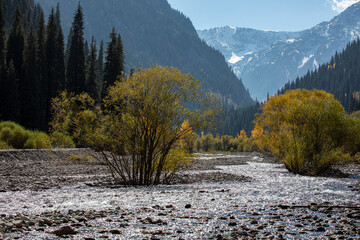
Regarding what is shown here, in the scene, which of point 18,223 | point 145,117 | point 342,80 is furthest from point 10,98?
point 342,80

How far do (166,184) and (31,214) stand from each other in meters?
8.04

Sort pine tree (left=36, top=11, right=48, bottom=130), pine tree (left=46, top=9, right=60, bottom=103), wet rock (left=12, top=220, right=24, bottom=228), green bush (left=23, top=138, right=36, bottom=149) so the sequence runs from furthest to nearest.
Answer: pine tree (left=46, top=9, right=60, bottom=103)
pine tree (left=36, top=11, right=48, bottom=130)
green bush (left=23, top=138, right=36, bottom=149)
wet rock (left=12, top=220, right=24, bottom=228)

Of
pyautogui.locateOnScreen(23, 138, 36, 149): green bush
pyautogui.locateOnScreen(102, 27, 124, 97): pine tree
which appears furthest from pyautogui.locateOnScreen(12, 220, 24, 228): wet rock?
pyautogui.locateOnScreen(102, 27, 124, 97): pine tree

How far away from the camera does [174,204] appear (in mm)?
10312

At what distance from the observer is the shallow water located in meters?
7.26

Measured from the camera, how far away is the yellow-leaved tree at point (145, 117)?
1428 centimetres

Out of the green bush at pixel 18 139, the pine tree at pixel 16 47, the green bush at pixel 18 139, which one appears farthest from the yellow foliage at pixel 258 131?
the pine tree at pixel 16 47

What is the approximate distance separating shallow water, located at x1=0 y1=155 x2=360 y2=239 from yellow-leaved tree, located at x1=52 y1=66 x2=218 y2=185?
1.76m

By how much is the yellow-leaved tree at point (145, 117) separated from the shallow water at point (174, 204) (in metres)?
1.76

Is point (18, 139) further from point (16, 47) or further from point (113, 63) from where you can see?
point (16, 47)

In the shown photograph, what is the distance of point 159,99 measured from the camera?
14.7 meters

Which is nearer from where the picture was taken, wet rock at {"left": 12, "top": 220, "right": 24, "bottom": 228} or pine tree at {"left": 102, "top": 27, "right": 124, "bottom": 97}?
wet rock at {"left": 12, "top": 220, "right": 24, "bottom": 228}

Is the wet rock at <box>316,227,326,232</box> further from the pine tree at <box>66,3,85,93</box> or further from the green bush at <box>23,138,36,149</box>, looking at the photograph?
the pine tree at <box>66,3,85,93</box>

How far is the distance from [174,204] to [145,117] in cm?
520
